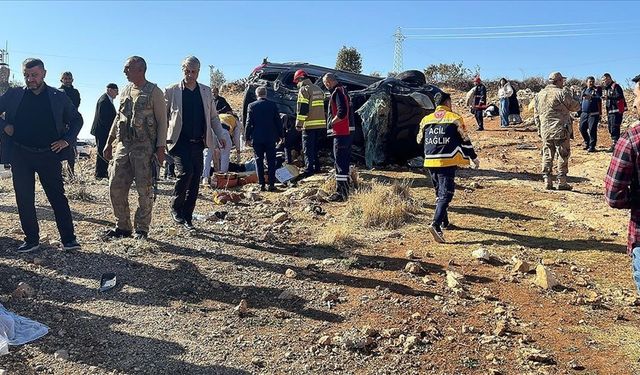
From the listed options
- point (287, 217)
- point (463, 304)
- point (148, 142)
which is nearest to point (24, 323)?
point (148, 142)

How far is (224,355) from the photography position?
3.56 meters

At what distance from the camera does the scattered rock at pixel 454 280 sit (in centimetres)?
473

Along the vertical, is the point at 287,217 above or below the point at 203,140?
below

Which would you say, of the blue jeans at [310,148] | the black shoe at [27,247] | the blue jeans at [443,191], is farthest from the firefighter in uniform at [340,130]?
the black shoe at [27,247]

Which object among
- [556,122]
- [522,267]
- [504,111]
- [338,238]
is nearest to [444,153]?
[338,238]

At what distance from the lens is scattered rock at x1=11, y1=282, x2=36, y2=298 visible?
4.27m

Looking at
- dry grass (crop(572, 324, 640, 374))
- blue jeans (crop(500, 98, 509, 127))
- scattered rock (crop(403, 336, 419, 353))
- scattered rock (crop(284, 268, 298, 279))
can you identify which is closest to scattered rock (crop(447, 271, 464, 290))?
dry grass (crop(572, 324, 640, 374))

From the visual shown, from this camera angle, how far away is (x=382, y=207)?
6957 millimetres

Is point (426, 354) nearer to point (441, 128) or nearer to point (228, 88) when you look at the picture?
point (441, 128)

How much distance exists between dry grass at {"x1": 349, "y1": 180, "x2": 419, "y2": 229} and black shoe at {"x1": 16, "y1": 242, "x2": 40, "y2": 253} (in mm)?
3531

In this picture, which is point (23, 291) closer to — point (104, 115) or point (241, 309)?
point (241, 309)

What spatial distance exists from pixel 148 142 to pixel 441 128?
3.08 metres

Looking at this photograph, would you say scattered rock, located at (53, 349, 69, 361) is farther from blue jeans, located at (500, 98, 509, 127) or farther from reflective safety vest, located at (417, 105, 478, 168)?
blue jeans, located at (500, 98, 509, 127)

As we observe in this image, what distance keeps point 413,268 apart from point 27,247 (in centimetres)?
353
